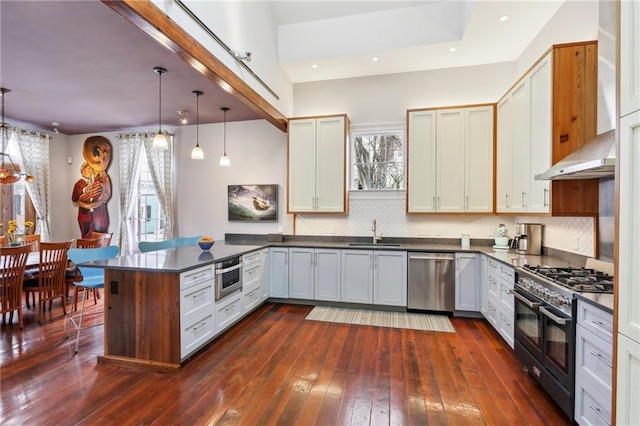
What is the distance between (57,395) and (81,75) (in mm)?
3225

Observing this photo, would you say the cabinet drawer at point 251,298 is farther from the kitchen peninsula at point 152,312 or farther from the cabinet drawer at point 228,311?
the kitchen peninsula at point 152,312

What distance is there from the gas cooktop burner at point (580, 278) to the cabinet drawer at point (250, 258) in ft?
9.86

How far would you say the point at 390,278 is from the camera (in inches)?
164

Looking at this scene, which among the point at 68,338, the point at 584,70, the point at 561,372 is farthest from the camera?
the point at 68,338

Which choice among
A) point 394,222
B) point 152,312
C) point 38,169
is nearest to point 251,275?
point 152,312

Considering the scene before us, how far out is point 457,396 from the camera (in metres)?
2.30

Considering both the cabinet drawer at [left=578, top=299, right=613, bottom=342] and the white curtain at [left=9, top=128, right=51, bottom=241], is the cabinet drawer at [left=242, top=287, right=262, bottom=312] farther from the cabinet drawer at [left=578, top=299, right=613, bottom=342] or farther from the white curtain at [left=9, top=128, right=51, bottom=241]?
the white curtain at [left=9, top=128, right=51, bottom=241]

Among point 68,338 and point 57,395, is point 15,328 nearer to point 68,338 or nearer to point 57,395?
point 68,338

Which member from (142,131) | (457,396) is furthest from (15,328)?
(457,396)

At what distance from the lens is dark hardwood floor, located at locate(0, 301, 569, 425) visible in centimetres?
209

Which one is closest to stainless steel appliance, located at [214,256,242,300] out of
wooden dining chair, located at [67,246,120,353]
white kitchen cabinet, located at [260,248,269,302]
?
white kitchen cabinet, located at [260,248,269,302]

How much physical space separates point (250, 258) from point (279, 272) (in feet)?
2.32

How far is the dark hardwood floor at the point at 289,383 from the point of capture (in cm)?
209

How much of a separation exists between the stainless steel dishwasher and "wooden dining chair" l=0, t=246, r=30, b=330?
4.64 m
